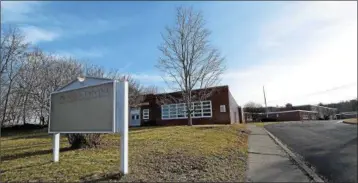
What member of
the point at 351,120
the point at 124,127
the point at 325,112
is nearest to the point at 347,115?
the point at 351,120

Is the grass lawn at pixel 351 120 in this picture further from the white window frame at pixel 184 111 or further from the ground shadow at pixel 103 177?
the white window frame at pixel 184 111

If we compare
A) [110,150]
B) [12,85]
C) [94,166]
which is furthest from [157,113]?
[94,166]

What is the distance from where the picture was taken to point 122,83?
7.98 meters

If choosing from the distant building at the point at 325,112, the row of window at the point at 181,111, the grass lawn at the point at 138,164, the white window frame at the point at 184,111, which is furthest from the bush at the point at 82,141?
the white window frame at the point at 184,111

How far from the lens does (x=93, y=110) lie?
28.0 feet

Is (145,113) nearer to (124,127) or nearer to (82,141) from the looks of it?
(82,141)

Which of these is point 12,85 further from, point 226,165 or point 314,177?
point 314,177

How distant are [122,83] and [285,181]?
4.40 meters

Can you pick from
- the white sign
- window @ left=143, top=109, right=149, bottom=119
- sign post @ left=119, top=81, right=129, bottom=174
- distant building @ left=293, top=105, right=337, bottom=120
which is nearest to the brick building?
window @ left=143, top=109, right=149, bottom=119

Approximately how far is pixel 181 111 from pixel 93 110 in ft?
92.4

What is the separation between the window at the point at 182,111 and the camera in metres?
35.4

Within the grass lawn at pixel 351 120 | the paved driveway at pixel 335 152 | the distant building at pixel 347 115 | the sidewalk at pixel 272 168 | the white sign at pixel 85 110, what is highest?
the white sign at pixel 85 110

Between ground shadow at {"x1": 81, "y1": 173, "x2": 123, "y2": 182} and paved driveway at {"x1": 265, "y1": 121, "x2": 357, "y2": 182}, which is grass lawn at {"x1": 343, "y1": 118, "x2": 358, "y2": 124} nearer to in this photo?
paved driveway at {"x1": 265, "y1": 121, "x2": 357, "y2": 182}

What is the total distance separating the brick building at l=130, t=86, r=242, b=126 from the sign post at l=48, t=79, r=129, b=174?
69.4ft
